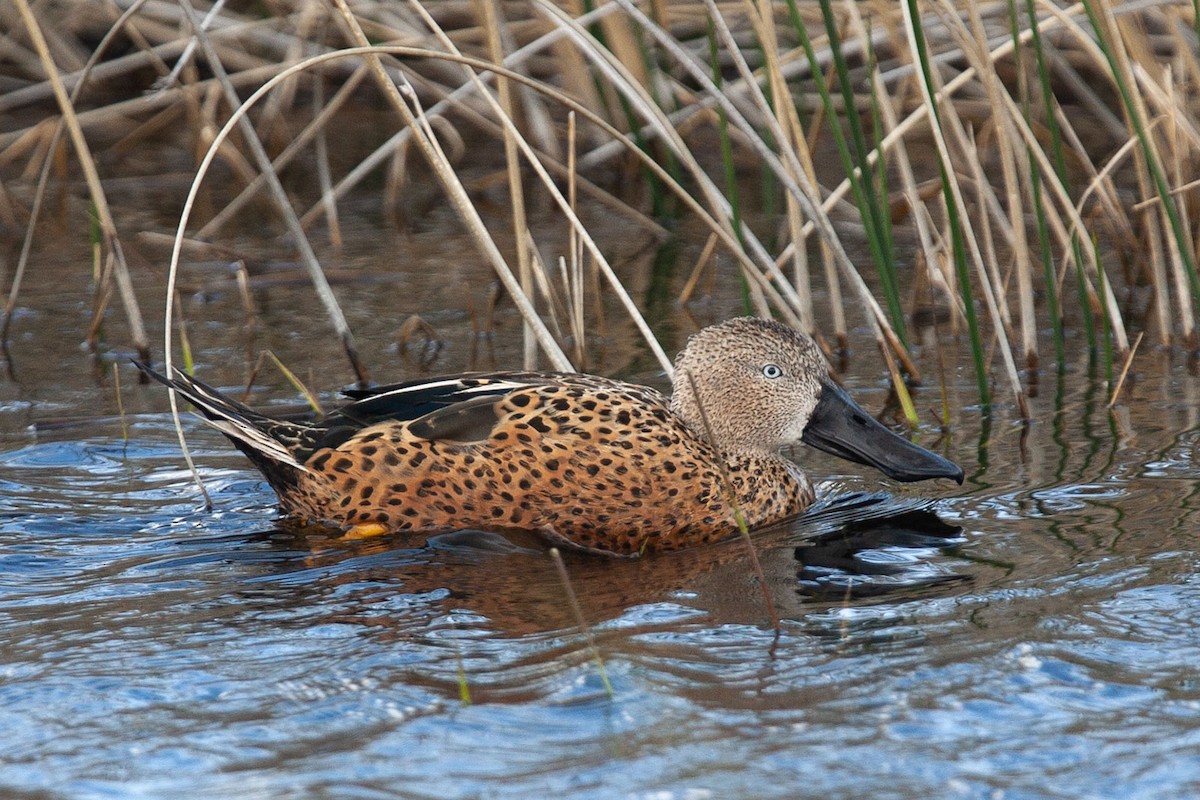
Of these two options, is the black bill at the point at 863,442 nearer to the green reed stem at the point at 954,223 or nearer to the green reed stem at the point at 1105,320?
the green reed stem at the point at 954,223

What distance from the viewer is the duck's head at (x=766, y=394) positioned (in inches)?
228

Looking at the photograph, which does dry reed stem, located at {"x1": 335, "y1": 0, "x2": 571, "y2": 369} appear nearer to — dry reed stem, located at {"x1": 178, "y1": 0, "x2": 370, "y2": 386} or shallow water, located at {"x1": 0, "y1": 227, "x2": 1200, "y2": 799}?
dry reed stem, located at {"x1": 178, "y1": 0, "x2": 370, "y2": 386}

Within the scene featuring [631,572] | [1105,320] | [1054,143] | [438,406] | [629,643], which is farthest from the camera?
[1054,143]

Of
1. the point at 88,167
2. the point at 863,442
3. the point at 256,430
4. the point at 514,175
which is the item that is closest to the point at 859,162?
the point at 863,442

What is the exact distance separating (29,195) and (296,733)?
7803mm

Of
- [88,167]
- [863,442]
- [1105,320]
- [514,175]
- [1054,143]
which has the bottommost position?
[863,442]

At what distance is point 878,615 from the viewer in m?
4.45

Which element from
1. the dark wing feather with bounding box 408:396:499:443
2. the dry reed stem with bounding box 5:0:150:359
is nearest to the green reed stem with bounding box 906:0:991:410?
the dark wing feather with bounding box 408:396:499:443

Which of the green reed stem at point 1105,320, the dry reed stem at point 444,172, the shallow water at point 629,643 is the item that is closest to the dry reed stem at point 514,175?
the dry reed stem at point 444,172

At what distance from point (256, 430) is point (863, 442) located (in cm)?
218

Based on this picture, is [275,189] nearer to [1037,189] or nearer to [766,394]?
[766,394]

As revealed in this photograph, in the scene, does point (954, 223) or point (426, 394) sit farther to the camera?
point (954, 223)

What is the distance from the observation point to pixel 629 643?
4.28m

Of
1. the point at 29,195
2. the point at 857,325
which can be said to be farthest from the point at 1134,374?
the point at 29,195
